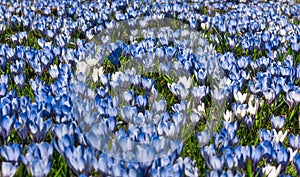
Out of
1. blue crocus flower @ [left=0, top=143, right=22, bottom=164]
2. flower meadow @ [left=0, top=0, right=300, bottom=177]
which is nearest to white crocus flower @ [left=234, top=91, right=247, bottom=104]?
flower meadow @ [left=0, top=0, right=300, bottom=177]

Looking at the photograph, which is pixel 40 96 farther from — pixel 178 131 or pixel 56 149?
pixel 178 131

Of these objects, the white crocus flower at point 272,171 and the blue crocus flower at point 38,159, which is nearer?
the blue crocus flower at point 38,159

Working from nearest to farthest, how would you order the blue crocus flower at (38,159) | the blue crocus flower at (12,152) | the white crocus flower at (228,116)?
the blue crocus flower at (38,159), the blue crocus flower at (12,152), the white crocus flower at (228,116)

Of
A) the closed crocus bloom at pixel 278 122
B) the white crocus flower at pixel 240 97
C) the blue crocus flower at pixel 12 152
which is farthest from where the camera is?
the white crocus flower at pixel 240 97

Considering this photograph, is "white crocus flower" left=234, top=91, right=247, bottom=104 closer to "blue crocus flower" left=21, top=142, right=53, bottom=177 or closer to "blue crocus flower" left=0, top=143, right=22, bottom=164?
"blue crocus flower" left=21, top=142, right=53, bottom=177

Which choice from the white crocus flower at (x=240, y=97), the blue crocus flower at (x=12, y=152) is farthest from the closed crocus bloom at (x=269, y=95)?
the blue crocus flower at (x=12, y=152)

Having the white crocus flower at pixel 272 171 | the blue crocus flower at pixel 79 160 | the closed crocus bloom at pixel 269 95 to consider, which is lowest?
the closed crocus bloom at pixel 269 95

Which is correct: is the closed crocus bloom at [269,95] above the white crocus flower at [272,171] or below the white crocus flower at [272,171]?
below

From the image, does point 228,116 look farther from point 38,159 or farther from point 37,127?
point 38,159

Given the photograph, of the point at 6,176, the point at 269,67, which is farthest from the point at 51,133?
the point at 269,67

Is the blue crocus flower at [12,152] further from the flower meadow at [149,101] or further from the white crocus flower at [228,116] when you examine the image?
the white crocus flower at [228,116]
